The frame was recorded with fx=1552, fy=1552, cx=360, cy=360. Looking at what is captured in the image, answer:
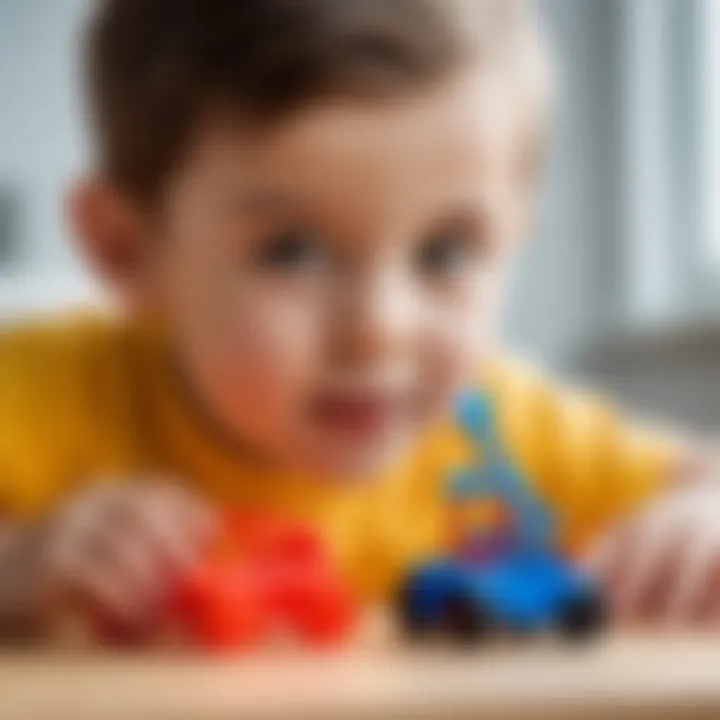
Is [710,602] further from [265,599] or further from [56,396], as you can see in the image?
[56,396]

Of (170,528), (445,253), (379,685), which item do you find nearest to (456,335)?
(445,253)

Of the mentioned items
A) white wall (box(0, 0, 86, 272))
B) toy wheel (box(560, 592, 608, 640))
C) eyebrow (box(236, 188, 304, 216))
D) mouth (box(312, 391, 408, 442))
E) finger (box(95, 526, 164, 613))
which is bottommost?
toy wheel (box(560, 592, 608, 640))

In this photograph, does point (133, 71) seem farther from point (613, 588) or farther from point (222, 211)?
point (613, 588)

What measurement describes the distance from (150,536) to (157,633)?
0.10 feet

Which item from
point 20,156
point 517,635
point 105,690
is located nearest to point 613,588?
point 517,635

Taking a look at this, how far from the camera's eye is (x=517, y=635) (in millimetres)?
346

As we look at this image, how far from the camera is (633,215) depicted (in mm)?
761

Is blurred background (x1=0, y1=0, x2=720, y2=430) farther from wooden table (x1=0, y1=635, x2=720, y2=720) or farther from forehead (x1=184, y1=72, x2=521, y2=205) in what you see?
wooden table (x1=0, y1=635, x2=720, y2=720)

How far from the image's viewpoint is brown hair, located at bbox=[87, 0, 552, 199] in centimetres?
44

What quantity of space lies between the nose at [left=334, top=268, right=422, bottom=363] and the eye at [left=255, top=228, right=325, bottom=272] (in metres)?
0.01

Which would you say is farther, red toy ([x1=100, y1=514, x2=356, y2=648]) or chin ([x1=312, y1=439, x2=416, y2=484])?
chin ([x1=312, y1=439, x2=416, y2=484])

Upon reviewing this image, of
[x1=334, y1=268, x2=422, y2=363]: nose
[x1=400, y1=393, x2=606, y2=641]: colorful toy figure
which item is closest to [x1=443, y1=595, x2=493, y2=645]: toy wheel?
[x1=400, y1=393, x2=606, y2=641]: colorful toy figure

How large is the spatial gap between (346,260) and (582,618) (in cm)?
15

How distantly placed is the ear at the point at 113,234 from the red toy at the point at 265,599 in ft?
0.53
